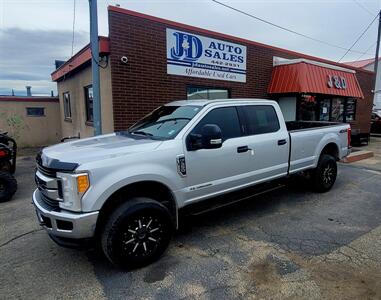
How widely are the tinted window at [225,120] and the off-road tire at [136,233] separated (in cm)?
141

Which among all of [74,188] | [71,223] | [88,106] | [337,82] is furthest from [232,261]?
[337,82]

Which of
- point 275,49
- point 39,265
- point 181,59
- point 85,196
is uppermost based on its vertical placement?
point 275,49

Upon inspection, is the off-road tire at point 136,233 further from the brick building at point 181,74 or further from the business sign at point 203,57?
the business sign at point 203,57

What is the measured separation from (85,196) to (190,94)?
6.57m

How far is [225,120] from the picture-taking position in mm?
4473

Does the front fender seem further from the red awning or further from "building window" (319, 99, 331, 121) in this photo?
"building window" (319, 99, 331, 121)

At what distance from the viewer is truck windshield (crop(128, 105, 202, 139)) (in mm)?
4070

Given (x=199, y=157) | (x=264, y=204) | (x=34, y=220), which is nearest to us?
(x=199, y=157)

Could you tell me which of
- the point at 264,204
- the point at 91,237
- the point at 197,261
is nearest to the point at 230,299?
the point at 197,261

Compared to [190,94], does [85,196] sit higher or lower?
lower

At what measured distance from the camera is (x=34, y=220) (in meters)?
5.00

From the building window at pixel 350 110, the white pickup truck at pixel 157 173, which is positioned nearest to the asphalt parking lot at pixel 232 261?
the white pickup truck at pixel 157 173

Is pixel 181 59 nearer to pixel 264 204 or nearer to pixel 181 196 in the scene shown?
pixel 264 204

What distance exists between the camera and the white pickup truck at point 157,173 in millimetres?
3092
